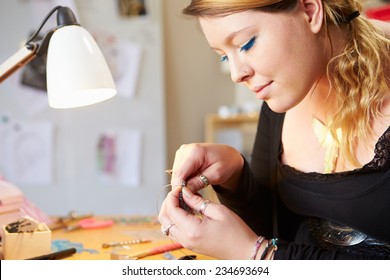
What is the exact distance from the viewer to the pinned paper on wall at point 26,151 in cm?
205

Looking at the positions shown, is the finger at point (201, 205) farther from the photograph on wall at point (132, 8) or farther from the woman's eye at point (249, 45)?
the photograph on wall at point (132, 8)

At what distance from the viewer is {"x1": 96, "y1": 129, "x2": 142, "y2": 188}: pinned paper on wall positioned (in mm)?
2111

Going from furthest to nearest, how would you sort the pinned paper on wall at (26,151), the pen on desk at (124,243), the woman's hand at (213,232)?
the pinned paper on wall at (26,151), the pen on desk at (124,243), the woman's hand at (213,232)

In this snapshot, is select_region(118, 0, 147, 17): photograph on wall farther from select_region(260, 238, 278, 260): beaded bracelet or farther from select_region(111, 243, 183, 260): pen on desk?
select_region(260, 238, 278, 260): beaded bracelet

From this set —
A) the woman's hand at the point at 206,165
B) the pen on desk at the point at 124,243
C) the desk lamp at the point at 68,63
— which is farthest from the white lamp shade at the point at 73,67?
the pen on desk at the point at 124,243

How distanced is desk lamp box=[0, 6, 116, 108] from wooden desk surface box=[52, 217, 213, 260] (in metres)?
0.26

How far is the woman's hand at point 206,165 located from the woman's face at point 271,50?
5.4 inches

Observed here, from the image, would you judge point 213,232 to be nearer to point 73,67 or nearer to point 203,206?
point 203,206

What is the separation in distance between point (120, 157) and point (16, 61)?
1.33 m

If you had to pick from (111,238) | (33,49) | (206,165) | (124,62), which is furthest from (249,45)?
(124,62)

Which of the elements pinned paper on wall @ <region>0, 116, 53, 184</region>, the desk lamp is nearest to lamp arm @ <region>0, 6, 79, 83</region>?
the desk lamp

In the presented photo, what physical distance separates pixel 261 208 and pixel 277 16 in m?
0.41

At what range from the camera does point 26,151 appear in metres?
2.07

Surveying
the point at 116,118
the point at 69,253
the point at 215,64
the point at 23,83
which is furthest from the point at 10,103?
the point at 69,253
